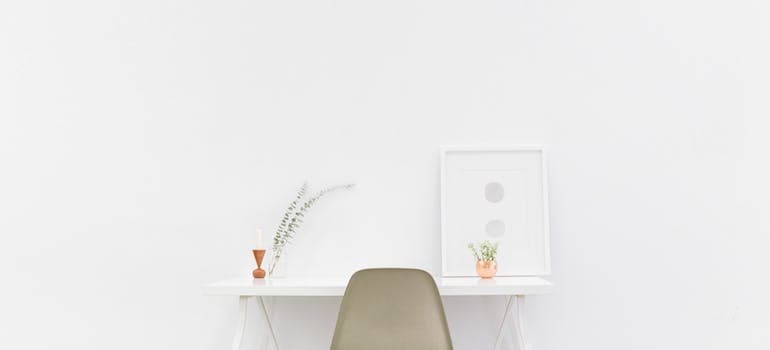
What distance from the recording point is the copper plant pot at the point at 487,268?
8.32 feet

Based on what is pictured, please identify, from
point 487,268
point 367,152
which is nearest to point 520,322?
point 487,268

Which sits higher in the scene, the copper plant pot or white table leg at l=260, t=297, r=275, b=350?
the copper plant pot

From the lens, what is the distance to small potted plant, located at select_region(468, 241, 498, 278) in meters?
2.54

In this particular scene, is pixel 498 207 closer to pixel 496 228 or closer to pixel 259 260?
pixel 496 228

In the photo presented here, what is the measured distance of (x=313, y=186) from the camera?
9.25 feet

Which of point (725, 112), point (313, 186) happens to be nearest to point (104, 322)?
point (313, 186)

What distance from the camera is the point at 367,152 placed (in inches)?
111

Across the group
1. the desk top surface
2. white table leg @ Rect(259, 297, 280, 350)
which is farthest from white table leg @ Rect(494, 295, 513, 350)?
white table leg @ Rect(259, 297, 280, 350)

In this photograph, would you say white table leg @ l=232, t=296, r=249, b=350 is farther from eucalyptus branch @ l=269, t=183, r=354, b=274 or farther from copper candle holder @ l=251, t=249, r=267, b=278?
eucalyptus branch @ l=269, t=183, r=354, b=274

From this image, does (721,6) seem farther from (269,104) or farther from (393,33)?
(269,104)

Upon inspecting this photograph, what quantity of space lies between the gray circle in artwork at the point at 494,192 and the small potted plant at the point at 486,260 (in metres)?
0.21

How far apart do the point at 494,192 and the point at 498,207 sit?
7cm

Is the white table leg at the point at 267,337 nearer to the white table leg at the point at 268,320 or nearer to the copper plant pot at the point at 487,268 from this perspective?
the white table leg at the point at 268,320

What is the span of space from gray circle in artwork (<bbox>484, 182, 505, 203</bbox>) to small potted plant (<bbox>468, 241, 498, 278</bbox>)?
8.3 inches
